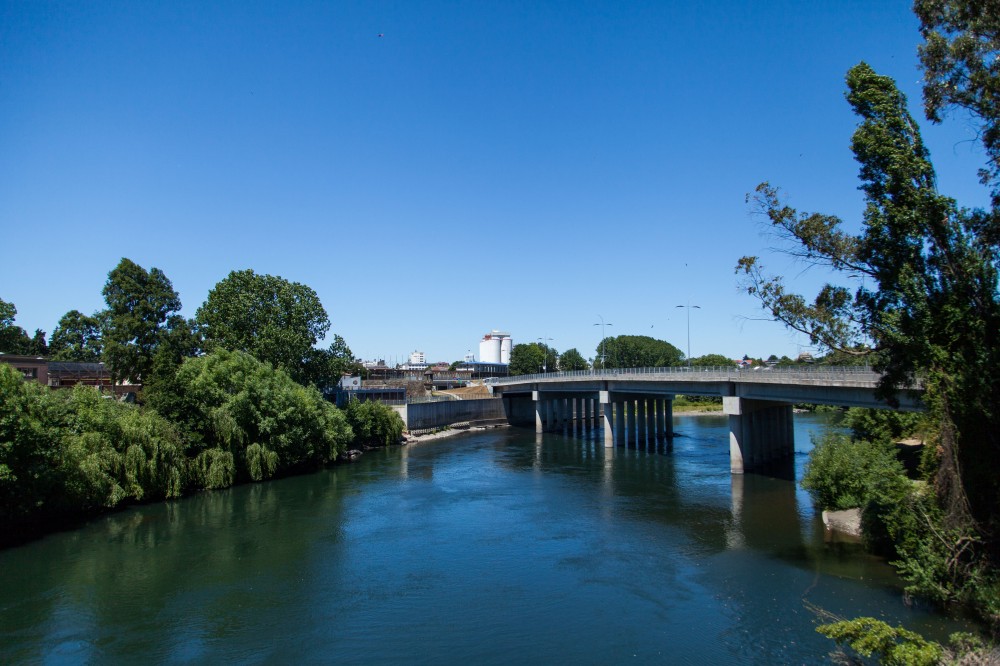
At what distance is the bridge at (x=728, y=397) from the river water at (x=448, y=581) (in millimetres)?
7536

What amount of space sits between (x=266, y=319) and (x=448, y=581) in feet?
164

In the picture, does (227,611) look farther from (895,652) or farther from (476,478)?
(476,478)

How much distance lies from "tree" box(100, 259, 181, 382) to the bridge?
166 ft

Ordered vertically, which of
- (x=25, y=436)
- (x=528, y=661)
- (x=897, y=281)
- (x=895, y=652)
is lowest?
(x=528, y=661)

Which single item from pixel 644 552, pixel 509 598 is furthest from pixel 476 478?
pixel 509 598

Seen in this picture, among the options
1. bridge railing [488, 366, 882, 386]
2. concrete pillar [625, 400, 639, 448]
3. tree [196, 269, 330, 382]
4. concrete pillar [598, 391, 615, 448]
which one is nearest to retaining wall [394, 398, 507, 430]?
tree [196, 269, 330, 382]

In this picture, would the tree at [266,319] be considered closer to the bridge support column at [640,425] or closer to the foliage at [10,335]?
the foliage at [10,335]

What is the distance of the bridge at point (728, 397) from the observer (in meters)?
40.2

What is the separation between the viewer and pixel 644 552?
1209 inches

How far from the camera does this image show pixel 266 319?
68.9m

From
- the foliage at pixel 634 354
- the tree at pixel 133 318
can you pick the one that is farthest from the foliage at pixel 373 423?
the foliage at pixel 634 354

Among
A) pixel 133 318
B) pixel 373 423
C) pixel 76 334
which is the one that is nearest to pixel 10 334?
pixel 76 334

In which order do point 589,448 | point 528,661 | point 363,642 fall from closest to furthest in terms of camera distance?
point 528,661 → point 363,642 → point 589,448

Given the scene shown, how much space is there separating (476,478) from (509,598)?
27847 millimetres
